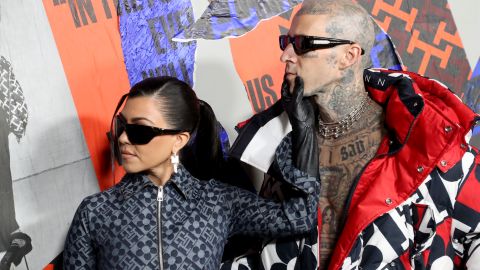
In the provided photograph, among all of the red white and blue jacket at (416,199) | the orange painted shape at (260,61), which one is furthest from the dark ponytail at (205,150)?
the orange painted shape at (260,61)

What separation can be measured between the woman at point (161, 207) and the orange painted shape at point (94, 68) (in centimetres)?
28

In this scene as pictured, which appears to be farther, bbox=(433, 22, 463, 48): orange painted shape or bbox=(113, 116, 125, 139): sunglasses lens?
bbox=(433, 22, 463, 48): orange painted shape

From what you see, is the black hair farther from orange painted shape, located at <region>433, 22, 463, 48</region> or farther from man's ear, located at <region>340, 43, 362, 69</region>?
orange painted shape, located at <region>433, 22, 463, 48</region>

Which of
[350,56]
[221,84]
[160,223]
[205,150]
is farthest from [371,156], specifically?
[160,223]

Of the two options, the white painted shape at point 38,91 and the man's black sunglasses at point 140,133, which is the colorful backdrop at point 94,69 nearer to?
the white painted shape at point 38,91

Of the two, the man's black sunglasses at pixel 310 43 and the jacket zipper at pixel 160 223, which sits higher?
the man's black sunglasses at pixel 310 43

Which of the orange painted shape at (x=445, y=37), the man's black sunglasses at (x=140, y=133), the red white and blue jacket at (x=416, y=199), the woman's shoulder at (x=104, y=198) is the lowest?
the red white and blue jacket at (x=416, y=199)

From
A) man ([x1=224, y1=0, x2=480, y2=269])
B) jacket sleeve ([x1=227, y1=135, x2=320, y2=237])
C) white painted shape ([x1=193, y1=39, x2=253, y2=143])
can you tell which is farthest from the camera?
white painted shape ([x1=193, y1=39, x2=253, y2=143])

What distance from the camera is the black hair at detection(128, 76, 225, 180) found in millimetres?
1887

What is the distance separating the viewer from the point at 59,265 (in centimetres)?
213

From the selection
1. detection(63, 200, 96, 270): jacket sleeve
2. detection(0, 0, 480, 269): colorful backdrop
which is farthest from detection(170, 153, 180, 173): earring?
detection(0, 0, 480, 269): colorful backdrop

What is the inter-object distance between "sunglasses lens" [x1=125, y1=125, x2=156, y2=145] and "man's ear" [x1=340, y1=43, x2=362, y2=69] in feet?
2.33

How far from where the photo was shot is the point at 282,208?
6.52ft

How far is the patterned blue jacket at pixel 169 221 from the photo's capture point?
5.99 ft
